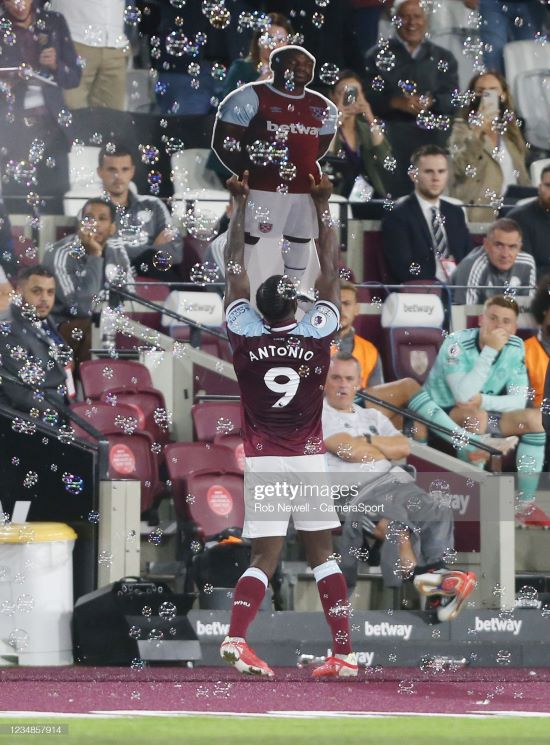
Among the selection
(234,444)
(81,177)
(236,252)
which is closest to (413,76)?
(81,177)

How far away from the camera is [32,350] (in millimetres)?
8539

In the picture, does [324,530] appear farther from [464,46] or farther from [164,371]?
[464,46]

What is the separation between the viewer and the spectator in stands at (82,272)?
9273 millimetres

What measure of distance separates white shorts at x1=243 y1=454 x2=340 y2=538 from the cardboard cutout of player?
3.57 ft

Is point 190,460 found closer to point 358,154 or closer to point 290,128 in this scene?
point 290,128

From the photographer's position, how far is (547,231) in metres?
10.1

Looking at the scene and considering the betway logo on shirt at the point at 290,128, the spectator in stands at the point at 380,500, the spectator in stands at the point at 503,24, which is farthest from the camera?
the spectator in stands at the point at 503,24

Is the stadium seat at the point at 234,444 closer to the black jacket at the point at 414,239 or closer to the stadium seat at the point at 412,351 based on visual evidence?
the stadium seat at the point at 412,351

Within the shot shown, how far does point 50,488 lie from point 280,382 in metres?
1.90

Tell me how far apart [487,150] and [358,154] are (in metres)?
0.84

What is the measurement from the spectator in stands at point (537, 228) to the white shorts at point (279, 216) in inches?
99.7

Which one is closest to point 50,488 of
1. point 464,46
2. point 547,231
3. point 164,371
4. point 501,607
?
point 164,371

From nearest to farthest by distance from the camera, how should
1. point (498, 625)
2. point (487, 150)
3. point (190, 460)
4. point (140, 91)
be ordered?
1. point (498, 625)
2. point (190, 460)
3. point (487, 150)
4. point (140, 91)

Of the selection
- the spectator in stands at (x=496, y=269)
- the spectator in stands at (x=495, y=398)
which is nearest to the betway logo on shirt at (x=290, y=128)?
the spectator in stands at (x=495, y=398)
